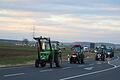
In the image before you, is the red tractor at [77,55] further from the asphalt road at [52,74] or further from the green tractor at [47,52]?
the asphalt road at [52,74]

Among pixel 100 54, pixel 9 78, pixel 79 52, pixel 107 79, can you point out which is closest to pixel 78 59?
pixel 79 52

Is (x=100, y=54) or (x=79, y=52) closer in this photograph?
(x=79, y=52)

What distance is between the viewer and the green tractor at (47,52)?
124 feet

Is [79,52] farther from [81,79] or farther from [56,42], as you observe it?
[81,79]

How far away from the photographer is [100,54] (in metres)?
67.0

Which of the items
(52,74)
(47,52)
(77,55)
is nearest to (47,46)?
(47,52)

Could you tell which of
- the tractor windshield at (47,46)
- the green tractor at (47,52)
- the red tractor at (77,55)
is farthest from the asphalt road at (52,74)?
the red tractor at (77,55)

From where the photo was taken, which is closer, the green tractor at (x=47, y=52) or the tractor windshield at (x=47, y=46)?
the green tractor at (x=47, y=52)

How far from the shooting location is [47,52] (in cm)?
3784

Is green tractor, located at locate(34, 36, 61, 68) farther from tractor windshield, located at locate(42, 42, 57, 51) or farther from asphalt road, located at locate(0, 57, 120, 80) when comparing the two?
asphalt road, located at locate(0, 57, 120, 80)

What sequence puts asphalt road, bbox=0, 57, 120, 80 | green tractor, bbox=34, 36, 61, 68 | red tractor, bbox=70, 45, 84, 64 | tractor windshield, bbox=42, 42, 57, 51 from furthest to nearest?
1. red tractor, bbox=70, 45, 84, 64
2. tractor windshield, bbox=42, 42, 57, 51
3. green tractor, bbox=34, 36, 61, 68
4. asphalt road, bbox=0, 57, 120, 80

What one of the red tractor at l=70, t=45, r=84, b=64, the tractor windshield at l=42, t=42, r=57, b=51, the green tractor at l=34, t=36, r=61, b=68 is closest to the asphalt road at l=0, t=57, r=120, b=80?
the green tractor at l=34, t=36, r=61, b=68

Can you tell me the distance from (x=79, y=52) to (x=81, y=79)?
84.6 ft

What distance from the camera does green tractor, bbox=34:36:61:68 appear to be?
1484 inches
